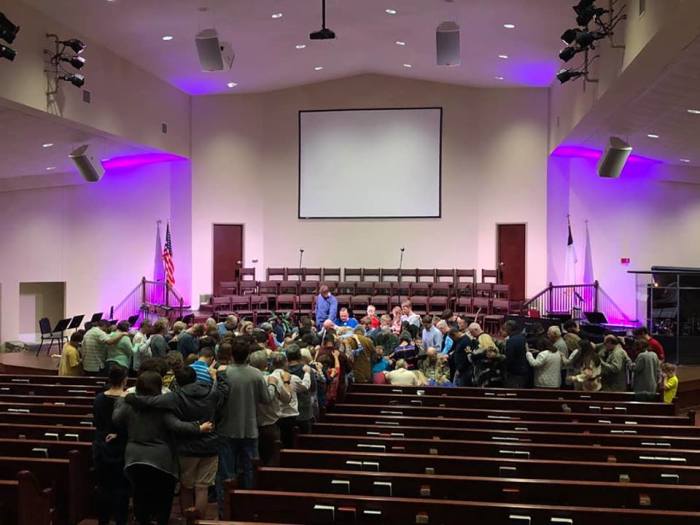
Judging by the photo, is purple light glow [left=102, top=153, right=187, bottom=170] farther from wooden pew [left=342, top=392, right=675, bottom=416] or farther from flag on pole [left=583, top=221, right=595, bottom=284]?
wooden pew [left=342, top=392, right=675, bottom=416]

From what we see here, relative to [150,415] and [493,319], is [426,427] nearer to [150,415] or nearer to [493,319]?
[150,415]

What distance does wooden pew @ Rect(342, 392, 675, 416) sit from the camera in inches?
282

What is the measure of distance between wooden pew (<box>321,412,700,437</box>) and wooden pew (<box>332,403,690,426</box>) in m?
0.26

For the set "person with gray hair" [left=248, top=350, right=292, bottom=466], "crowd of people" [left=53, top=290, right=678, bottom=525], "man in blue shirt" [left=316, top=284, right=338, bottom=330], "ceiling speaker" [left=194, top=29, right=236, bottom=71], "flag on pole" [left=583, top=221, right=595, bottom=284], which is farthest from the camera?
"flag on pole" [left=583, top=221, right=595, bottom=284]

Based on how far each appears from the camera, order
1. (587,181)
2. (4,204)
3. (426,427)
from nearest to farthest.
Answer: (426,427) → (4,204) → (587,181)

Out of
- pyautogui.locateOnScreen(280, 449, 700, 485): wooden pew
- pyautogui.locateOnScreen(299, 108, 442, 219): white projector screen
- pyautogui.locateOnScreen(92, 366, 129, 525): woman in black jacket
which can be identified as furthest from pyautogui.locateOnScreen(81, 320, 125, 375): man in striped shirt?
pyautogui.locateOnScreen(299, 108, 442, 219): white projector screen

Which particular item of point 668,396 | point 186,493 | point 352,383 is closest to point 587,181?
point 668,396

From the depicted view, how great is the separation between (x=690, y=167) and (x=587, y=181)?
2.30m

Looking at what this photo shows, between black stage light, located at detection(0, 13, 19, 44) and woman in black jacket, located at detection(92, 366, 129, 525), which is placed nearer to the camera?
woman in black jacket, located at detection(92, 366, 129, 525)

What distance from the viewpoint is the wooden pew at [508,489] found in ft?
12.7

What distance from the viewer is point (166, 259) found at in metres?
17.0

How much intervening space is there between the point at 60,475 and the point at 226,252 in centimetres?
1398

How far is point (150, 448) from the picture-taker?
446 centimetres

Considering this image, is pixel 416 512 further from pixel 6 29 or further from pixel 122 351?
pixel 6 29
